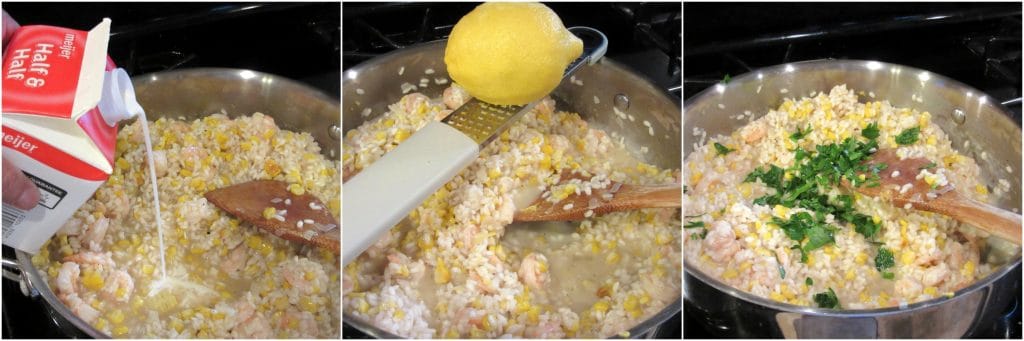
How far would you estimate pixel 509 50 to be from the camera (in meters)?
1.57

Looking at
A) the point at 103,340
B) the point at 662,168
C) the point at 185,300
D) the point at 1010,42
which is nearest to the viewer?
the point at 103,340

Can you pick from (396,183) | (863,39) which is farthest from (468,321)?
(863,39)

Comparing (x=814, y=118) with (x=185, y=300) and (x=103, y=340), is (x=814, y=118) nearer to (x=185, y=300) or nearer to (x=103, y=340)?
(x=185, y=300)

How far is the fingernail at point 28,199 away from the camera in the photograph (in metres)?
1.39

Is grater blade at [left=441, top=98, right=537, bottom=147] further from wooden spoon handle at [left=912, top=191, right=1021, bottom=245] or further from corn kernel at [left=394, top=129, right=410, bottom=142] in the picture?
wooden spoon handle at [left=912, top=191, right=1021, bottom=245]

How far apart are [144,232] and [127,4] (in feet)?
1.69

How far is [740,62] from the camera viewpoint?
1820 mm

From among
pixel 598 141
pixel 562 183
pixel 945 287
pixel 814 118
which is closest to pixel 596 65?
pixel 598 141

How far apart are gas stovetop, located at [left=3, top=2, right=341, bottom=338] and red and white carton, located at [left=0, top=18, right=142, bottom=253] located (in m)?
0.32

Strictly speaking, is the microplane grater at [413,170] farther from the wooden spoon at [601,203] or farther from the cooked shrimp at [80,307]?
the cooked shrimp at [80,307]

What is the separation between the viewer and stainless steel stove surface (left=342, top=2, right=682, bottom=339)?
1786 millimetres

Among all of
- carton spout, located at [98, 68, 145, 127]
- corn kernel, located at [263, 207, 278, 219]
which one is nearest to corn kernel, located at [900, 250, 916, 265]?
corn kernel, located at [263, 207, 278, 219]

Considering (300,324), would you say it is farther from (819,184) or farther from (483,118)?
(819,184)

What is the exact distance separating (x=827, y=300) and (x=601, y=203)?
1.43ft
